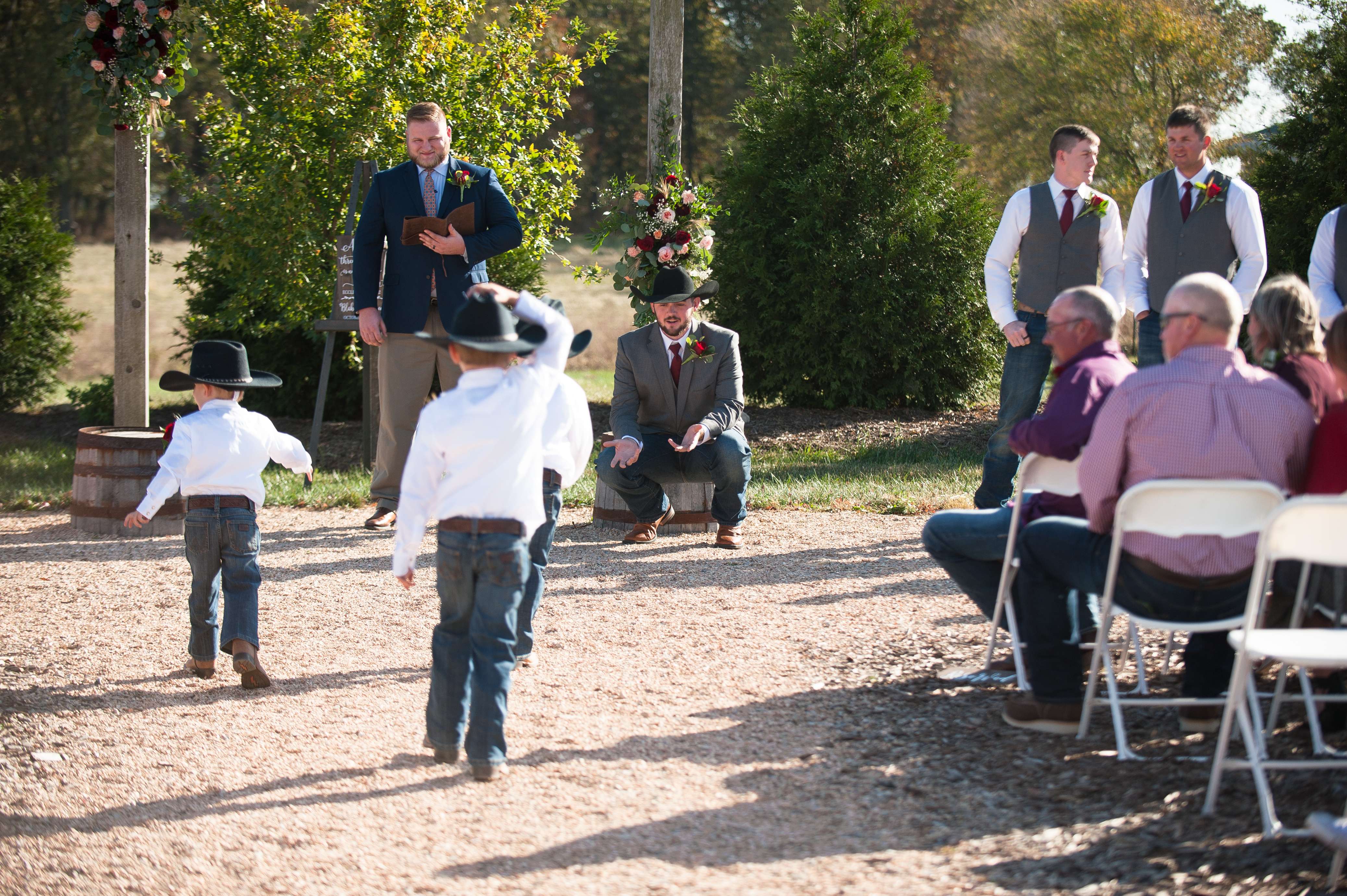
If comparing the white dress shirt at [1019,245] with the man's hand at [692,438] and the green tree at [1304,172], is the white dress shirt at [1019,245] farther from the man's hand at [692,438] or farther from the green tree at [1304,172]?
the green tree at [1304,172]

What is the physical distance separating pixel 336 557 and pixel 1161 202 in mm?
4781

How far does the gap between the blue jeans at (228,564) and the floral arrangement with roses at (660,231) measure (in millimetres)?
3728

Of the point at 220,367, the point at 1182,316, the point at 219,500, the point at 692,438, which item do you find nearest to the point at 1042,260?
the point at 692,438

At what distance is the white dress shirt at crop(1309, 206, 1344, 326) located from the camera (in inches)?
231

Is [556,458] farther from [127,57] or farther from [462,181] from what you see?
[127,57]

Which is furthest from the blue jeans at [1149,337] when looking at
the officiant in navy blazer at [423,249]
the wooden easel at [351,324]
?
the wooden easel at [351,324]

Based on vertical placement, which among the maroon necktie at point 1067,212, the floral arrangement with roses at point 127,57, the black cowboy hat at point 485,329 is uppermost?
the floral arrangement with roses at point 127,57

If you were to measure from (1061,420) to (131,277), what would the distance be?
6.76 m

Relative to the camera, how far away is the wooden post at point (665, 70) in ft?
32.3

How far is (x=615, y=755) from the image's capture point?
412cm

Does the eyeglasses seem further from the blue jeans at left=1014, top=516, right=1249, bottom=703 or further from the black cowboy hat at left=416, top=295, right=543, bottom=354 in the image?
the black cowboy hat at left=416, top=295, right=543, bottom=354

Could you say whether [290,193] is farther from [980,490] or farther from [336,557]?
[980,490]

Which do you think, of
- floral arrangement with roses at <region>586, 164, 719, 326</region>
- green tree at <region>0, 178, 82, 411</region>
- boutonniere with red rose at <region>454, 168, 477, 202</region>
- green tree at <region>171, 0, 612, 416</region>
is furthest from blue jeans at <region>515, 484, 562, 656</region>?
Result: green tree at <region>0, 178, 82, 411</region>

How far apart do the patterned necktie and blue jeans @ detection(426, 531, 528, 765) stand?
3508 millimetres
